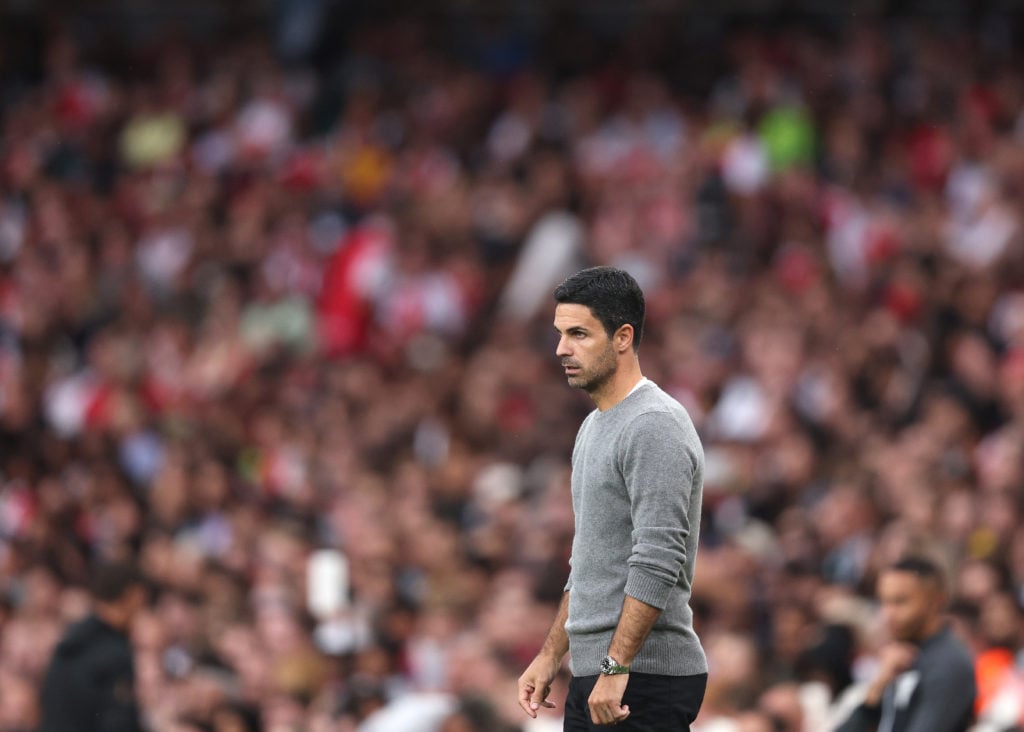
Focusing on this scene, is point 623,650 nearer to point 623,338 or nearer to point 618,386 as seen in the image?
point 618,386

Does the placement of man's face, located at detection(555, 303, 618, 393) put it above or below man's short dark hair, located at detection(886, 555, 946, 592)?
above

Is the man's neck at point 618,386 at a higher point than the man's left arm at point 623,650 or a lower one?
higher

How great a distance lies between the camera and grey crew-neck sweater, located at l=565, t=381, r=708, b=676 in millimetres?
4195

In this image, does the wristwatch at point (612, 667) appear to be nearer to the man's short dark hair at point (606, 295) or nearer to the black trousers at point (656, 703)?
the black trousers at point (656, 703)

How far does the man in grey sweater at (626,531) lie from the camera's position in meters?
4.20

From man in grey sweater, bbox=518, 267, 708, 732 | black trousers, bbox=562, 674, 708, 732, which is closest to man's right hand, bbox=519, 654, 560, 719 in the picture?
man in grey sweater, bbox=518, 267, 708, 732

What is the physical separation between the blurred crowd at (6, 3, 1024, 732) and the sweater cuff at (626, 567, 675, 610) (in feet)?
9.71

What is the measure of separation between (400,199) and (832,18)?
455cm

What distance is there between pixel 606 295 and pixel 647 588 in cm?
73

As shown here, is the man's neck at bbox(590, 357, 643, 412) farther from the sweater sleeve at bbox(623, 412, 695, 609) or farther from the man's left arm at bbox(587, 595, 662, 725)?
the man's left arm at bbox(587, 595, 662, 725)

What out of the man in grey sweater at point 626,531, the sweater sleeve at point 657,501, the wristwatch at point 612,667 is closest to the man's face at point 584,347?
the man in grey sweater at point 626,531

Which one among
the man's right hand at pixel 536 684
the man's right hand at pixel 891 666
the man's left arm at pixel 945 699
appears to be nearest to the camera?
the man's right hand at pixel 536 684

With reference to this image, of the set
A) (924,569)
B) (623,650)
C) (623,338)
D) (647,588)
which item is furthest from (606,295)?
(924,569)

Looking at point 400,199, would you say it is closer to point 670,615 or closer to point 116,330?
point 116,330
